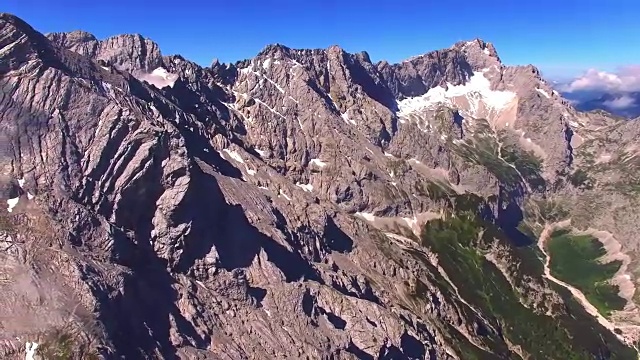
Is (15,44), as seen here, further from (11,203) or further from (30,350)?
(30,350)

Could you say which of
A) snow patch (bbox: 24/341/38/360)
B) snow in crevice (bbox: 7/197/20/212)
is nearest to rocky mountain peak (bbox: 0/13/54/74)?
snow in crevice (bbox: 7/197/20/212)

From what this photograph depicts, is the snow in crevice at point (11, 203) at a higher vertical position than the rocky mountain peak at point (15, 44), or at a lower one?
lower

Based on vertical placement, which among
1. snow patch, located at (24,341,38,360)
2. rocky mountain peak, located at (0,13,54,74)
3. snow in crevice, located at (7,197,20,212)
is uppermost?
rocky mountain peak, located at (0,13,54,74)

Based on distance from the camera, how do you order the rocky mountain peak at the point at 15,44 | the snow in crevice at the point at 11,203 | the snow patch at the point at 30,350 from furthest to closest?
the rocky mountain peak at the point at 15,44 → the snow in crevice at the point at 11,203 → the snow patch at the point at 30,350

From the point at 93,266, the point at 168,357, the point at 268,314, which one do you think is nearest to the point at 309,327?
the point at 268,314

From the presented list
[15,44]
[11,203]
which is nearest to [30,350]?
[11,203]

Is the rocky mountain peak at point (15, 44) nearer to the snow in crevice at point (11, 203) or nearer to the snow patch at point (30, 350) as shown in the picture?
the snow in crevice at point (11, 203)

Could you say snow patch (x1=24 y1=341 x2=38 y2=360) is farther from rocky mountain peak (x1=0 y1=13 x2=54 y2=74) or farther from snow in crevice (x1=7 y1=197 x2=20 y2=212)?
rocky mountain peak (x1=0 y1=13 x2=54 y2=74)

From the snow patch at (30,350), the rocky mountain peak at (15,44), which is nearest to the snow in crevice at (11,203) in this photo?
the snow patch at (30,350)

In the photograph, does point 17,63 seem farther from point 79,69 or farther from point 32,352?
point 32,352

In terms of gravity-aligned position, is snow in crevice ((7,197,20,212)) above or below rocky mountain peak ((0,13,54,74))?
below

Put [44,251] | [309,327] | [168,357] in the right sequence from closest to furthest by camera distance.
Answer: [44,251] → [168,357] → [309,327]
